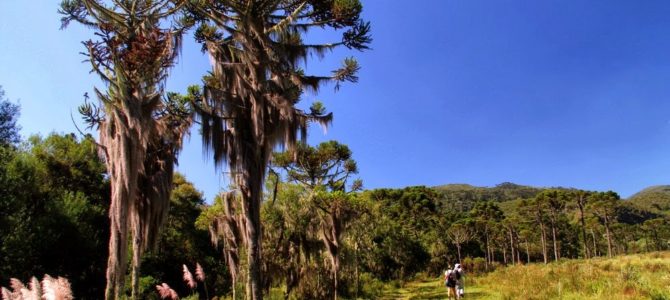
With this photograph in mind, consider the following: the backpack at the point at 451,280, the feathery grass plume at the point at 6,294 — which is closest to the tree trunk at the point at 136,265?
the feathery grass plume at the point at 6,294

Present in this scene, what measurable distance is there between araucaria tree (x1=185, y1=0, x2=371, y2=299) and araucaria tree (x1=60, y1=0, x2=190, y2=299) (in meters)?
1.37

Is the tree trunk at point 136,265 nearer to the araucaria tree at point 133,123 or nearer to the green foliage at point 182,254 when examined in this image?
the araucaria tree at point 133,123

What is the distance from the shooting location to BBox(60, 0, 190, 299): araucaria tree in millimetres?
8539

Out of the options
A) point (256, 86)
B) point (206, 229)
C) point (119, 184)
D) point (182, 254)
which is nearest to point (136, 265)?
point (119, 184)

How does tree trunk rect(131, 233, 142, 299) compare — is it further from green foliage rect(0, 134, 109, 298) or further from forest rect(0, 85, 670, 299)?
green foliage rect(0, 134, 109, 298)

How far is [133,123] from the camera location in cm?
925

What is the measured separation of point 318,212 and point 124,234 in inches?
380

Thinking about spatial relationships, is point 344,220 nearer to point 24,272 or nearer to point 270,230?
point 270,230

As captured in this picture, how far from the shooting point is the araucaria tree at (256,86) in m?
10.5

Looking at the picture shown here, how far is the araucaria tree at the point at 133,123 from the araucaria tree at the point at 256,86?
4.49 ft

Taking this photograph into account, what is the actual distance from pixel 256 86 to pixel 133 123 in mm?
3330

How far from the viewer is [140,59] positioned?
32.2 ft

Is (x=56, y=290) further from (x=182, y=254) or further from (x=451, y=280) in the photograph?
(x=182, y=254)

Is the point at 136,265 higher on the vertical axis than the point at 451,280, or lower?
higher
